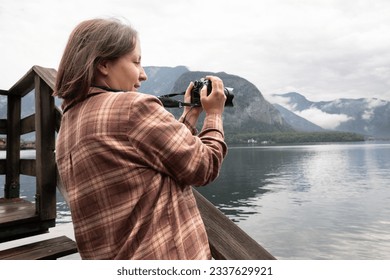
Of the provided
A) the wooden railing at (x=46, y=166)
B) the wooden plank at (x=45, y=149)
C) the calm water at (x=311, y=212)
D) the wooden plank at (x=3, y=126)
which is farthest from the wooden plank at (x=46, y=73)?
the calm water at (x=311, y=212)

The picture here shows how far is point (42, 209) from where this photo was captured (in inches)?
109

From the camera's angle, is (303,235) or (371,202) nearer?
(303,235)

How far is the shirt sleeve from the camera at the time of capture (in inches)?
43.1

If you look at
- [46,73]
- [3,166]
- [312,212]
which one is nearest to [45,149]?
[46,73]

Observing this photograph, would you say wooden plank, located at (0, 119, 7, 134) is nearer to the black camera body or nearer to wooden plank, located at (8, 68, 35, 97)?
wooden plank, located at (8, 68, 35, 97)

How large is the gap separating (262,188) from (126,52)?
1962 inches

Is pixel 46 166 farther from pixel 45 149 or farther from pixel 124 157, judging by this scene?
pixel 124 157

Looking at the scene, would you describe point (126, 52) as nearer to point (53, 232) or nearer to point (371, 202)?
point (53, 232)

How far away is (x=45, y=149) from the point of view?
2773 mm

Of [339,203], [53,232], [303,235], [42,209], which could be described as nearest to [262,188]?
[339,203]

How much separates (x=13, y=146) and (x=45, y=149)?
3.16 feet

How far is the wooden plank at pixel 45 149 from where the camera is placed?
9.03ft

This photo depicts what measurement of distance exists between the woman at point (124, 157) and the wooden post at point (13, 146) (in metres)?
2.54

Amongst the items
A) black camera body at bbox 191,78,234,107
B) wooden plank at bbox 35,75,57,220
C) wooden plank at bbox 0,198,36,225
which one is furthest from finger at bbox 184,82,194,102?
wooden plank at bbox 0,198,36,225
